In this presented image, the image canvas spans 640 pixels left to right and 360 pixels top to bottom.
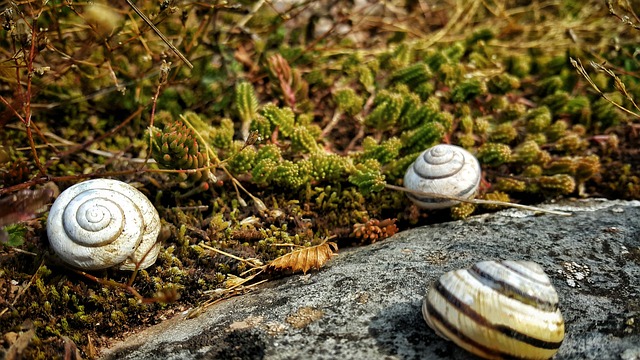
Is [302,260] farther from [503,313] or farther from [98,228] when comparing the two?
[503,313]

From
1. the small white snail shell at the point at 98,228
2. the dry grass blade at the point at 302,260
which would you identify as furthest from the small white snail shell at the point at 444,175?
the small white snail shell at the point at 98,228

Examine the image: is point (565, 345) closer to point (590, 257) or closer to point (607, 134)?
point (590, 257)

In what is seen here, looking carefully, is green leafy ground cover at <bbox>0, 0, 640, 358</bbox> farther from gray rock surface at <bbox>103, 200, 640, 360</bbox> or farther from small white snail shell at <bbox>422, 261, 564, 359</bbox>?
small white snail shell at <bbox>422, 261, 564, 359</bbox>

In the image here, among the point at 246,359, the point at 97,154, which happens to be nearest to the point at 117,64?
the point at 97,154

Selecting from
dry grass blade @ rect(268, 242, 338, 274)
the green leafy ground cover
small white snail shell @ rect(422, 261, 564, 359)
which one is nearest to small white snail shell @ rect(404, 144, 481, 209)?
the green leafy ground cover

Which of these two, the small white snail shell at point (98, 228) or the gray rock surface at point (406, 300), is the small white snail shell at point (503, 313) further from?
the small white snail shell at point (98, 228)

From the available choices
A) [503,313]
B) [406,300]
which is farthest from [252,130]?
[503,313]
